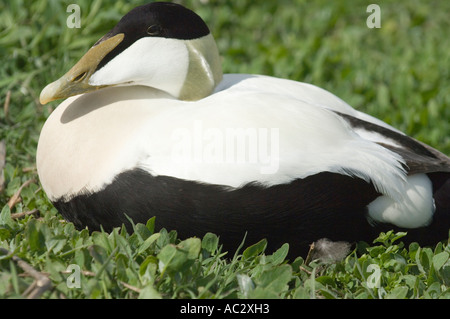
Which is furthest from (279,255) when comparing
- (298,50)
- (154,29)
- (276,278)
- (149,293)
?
(298,50)

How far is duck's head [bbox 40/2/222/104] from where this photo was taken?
2432 mm

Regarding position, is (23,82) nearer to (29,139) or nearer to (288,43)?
(29,139)

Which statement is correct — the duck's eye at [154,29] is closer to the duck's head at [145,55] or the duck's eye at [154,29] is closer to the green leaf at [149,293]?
the duck's head at [145,55]

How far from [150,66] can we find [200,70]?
0.62 feet

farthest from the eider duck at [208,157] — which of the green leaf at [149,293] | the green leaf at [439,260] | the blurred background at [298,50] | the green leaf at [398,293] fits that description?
the blurred background at [298,50]

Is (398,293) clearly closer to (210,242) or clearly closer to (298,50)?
(210,242)

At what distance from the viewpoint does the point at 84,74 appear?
8.02ft

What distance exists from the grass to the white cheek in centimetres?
51

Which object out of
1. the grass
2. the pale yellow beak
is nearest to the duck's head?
the pale yellow beak

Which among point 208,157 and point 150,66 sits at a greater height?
point 150,66

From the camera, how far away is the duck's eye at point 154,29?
8.02 feet

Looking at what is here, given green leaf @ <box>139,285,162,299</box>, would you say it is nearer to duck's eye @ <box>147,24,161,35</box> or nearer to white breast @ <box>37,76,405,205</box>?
white breast @ <box>37,76,405,205</box>

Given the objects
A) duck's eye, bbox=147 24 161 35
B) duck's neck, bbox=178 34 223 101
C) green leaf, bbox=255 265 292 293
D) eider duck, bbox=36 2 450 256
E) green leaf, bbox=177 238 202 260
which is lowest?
green leaf, bbox=255 265 292 293
